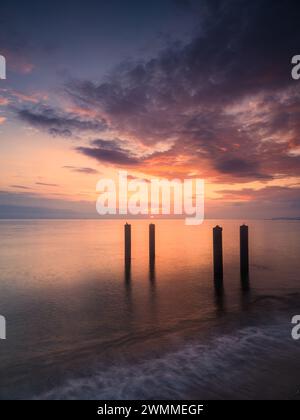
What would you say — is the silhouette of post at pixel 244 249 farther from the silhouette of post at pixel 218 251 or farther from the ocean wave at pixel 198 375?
the ocean wave at pixel 198 375

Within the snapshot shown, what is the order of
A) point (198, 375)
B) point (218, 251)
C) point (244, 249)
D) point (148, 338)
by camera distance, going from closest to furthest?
point (198, 375) < point (148, 338) < point (218, 251) < point (244, 249)

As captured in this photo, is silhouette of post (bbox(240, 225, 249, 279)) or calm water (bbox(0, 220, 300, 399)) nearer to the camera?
calm water (bbox(0, 220, 300, 399))

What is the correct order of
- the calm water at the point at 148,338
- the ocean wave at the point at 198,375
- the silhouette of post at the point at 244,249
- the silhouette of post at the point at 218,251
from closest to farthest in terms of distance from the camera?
1. the ocean wave at the point at 198,375
2. the calm water at the point at 148,338
3. the silhouette of post at the point at 218,251
4. the silhouette of post at the point at 244,249

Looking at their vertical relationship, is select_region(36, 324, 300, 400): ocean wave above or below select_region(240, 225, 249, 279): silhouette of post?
below

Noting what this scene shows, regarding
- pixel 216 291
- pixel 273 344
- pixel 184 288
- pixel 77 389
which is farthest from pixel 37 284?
pixel 273 344

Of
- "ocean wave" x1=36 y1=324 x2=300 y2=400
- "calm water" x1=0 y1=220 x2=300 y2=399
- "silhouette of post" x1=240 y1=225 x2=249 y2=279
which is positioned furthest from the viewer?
"silhouette of post" x1=240 y1=225 x2=249 y2=279

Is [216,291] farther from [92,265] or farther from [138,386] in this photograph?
[92,265]

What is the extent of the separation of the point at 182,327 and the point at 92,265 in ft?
54.0

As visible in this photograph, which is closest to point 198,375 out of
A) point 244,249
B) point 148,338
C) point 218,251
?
point 148,338

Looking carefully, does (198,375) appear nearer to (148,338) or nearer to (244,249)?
(148,338)

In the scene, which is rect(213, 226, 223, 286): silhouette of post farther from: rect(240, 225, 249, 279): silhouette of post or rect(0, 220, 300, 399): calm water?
rect(240, 225, 249, 279): silhouette of post

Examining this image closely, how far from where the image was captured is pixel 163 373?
25.4ft

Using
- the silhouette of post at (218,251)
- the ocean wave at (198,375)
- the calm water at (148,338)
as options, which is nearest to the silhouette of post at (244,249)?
the calm water at (148,338)

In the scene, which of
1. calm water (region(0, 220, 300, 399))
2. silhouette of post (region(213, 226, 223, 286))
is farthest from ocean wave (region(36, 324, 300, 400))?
silhouette of post (region(213, 226, 223, 286))
